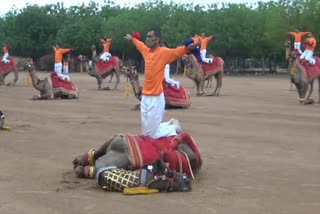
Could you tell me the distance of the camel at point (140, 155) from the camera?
814cm

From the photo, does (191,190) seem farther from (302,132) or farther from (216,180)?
(302,132)

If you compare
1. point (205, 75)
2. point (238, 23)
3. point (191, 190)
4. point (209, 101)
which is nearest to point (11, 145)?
point (191, 190)

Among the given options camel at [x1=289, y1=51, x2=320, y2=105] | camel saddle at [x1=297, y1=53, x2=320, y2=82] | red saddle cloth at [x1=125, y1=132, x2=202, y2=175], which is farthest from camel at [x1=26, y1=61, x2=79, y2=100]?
red saddle cloth at [x1=125, y1=132, x2=202, y2=175]

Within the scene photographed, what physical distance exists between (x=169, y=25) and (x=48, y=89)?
42700 mm

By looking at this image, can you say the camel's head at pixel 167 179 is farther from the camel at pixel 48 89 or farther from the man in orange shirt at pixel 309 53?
the camel at pixel 48 89

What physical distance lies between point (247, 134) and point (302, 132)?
1350 mm

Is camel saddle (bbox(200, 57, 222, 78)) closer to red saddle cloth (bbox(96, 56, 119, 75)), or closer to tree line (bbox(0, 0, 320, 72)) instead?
red saddle cloth (bbox(96, 56, 119, 75))

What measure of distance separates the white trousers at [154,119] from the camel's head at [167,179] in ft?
3.32

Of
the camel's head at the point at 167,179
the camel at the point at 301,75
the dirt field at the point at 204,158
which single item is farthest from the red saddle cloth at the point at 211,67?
the camel's head at the point at 167,179

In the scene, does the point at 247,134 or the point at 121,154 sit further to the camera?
the point at 247,134

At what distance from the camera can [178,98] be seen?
19.8 meters

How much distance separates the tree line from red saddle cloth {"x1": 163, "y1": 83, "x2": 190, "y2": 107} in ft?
91.5

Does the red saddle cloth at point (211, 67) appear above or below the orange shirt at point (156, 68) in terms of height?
below

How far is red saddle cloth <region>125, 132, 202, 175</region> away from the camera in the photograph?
8.13 meters
